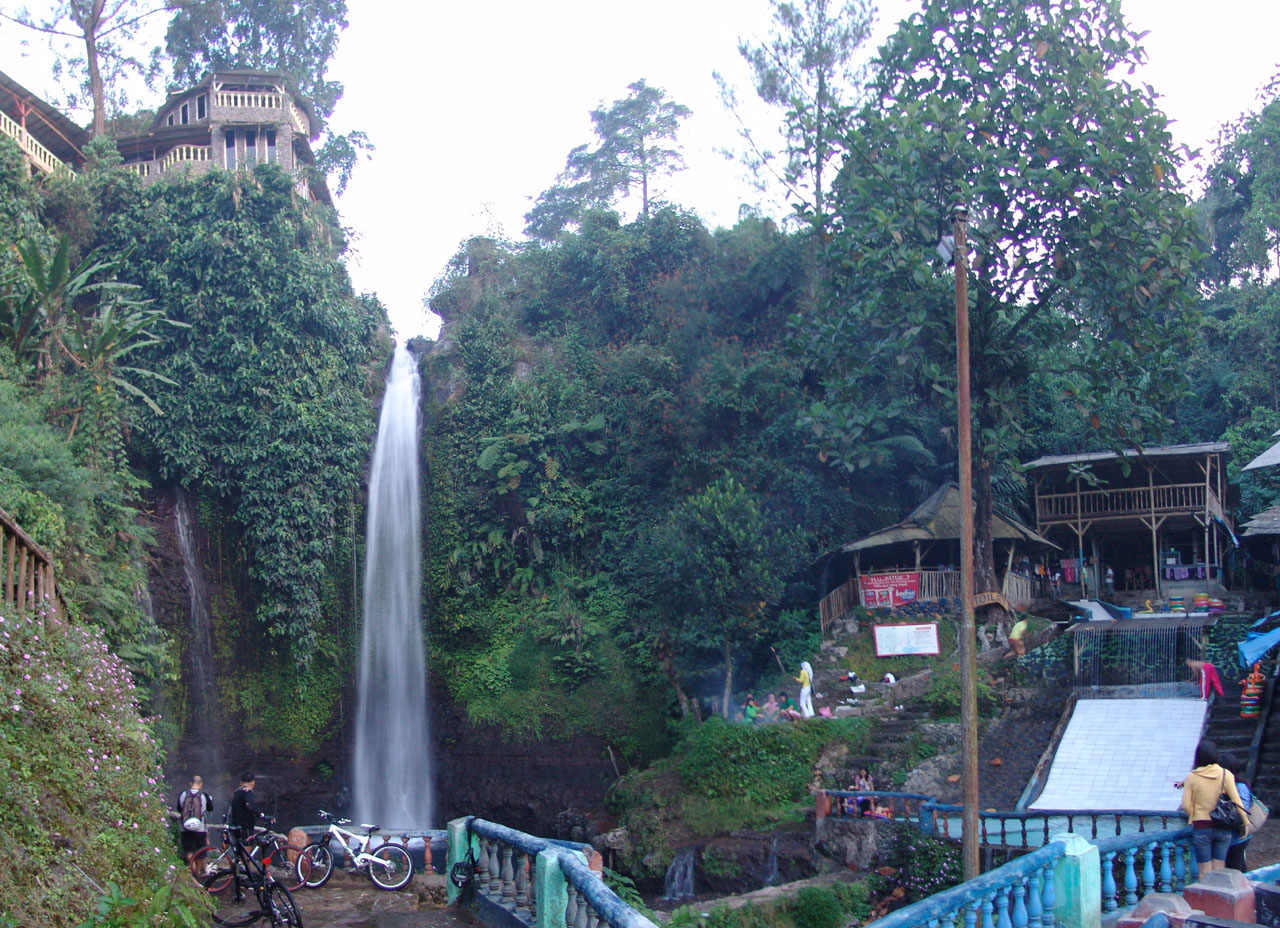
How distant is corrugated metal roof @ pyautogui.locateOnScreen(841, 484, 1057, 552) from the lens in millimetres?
21969

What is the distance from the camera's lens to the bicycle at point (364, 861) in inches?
446

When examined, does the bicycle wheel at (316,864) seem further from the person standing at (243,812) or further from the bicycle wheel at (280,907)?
the bicycle wheel at (280,907)

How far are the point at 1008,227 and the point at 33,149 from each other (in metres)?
22.0

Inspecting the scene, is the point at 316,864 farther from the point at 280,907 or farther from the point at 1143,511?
the point at 1143,511

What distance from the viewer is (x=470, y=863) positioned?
953 centimetres

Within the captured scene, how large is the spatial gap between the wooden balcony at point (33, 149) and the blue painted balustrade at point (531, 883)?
21.1 m

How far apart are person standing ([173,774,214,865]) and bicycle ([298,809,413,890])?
107cm

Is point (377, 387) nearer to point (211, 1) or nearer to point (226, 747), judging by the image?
point (226, 747)

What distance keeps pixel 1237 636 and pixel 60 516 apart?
1958 cm

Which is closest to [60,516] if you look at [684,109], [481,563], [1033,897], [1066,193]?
[481,563]

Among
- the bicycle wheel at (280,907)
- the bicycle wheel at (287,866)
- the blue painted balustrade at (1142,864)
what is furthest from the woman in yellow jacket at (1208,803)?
the bicycle wheel at (287,866)

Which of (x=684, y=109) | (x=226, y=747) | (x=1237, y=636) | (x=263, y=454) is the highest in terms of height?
(x=684, y=109)

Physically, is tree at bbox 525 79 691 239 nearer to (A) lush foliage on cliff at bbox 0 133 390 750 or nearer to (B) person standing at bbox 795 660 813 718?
(A) lush foliage on cliff at bbox 0 133 390 750

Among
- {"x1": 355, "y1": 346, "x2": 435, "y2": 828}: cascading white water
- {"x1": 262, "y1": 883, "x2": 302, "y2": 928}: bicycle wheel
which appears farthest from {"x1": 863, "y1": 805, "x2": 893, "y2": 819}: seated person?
{"x1": 355, "y1": 346, "x2": 435, "y2": 828}: cascading white water
